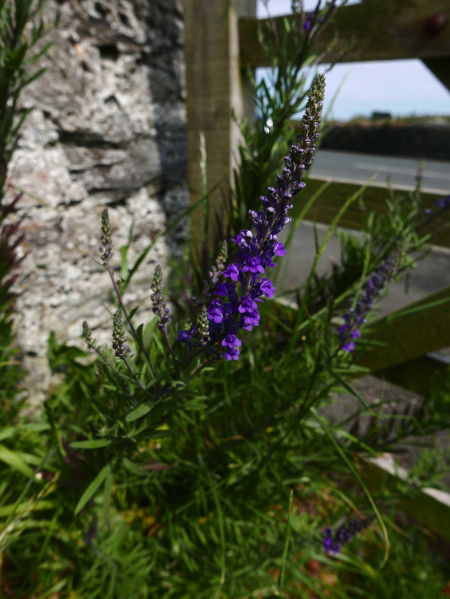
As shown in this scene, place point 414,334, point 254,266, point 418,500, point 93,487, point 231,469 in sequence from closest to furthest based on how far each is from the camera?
point 254,266 < point 93,487 < point 231,469 < point 414,334 < point 418,500

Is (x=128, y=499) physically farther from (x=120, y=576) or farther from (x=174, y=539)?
(x=120, y=576)

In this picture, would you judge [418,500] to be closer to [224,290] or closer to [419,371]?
[419,371]

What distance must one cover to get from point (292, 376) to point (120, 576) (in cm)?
80

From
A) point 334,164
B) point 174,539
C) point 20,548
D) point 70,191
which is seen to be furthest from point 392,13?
point 334,164

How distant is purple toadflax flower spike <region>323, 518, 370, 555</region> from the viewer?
1.28 m

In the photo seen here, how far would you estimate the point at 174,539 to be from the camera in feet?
4.63

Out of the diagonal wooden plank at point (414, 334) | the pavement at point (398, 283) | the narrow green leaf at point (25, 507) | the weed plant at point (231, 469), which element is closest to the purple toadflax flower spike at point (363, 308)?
the weed plant at point (231, 469)

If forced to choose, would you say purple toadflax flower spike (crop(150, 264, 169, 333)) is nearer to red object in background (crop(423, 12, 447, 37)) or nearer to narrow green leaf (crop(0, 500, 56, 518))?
narrow green leaf (crop(0, 500, 56, 518))

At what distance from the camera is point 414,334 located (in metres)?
1.58

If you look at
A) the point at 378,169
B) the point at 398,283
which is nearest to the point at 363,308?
the point at 398,283

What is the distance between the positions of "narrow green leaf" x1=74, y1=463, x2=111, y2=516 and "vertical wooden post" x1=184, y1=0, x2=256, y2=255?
94 cm

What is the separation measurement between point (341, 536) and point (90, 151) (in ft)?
5.89

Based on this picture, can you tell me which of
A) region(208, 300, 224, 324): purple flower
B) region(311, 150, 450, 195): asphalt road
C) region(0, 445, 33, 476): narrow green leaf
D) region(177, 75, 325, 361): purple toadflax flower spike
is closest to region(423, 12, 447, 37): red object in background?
region(177, 75, 325, 361): purple toadflax flower spike

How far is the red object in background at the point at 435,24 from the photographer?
3.90 feet
